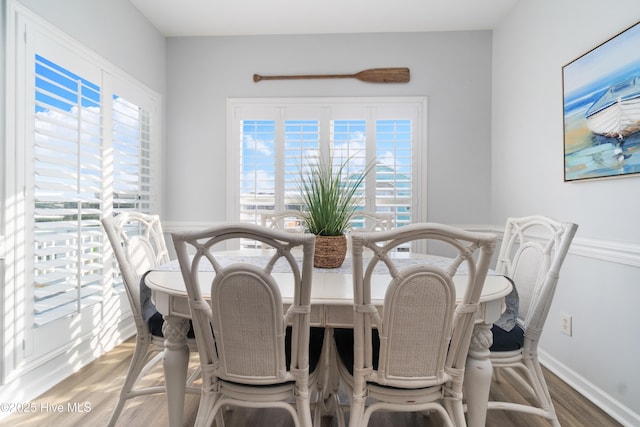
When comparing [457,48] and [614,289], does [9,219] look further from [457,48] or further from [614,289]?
[457,48]

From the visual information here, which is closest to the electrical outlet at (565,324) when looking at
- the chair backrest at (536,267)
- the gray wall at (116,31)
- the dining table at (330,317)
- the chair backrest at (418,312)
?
the chair backrest at (536,267)

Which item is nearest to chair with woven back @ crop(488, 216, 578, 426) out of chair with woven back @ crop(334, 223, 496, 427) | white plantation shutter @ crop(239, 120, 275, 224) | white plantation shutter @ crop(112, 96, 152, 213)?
chair with woven back @ crop(334, 223, 496, 427)

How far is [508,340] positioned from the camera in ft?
5.14

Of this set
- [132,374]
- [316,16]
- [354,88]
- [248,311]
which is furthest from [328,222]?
[316,16]

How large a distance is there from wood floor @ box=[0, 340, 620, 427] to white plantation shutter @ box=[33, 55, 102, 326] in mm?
453

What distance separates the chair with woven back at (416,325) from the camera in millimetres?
1051

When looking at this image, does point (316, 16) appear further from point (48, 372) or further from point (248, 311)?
point (48, 372)

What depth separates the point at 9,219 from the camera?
1836mm

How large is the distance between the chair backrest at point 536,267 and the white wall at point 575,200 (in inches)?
19.0

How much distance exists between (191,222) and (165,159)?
673 millimetres

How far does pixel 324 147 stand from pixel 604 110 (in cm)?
210

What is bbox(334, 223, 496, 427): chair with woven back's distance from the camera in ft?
3.45

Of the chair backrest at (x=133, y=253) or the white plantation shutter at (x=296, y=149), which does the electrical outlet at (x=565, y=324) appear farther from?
the chair backrest at (x=133, y=253)

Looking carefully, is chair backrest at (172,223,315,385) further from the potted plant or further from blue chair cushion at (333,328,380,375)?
the potted plant
